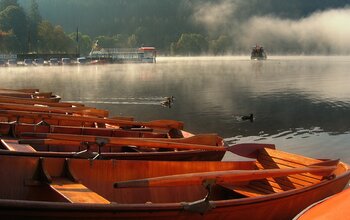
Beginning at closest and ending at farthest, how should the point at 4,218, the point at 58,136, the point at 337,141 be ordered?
the point at 4,218
the point at 58,136
the point at 337,141

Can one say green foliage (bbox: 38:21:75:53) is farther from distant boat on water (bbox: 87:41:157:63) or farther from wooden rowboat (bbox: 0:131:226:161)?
wooden rowboat (bbox: 0:131:226:161)

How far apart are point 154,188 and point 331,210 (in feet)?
14.7

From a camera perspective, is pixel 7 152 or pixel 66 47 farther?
pixel 66 47

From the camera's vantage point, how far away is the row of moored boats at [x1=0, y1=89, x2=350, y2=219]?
8.76m

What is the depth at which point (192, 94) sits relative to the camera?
55281 millimetres

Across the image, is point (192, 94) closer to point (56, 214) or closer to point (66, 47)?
point (56, 214)

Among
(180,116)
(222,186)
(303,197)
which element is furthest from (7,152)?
(180,116)

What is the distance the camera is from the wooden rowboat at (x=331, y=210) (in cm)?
780

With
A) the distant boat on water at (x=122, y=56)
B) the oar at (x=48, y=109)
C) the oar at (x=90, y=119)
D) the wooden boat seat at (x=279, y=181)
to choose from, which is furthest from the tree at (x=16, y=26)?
the wooden boat seat at (x=279, y=181)

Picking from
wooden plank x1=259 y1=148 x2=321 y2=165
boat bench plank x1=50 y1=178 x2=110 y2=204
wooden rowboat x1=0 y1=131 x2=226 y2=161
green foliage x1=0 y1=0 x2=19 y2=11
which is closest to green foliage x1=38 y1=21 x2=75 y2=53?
green foliage x1=0 y1=0 x2=19 y2=11

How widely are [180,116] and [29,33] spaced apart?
439 ft

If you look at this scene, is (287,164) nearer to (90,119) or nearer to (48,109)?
(90,119)

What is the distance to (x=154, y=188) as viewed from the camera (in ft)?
37.7

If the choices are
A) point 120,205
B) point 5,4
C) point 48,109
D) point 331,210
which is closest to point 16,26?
point 5,4
